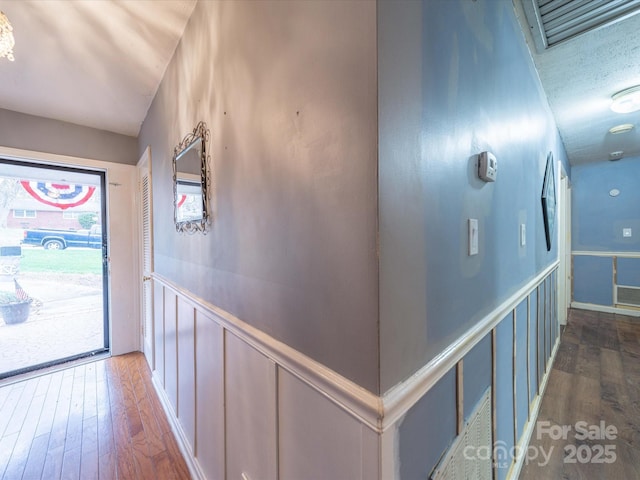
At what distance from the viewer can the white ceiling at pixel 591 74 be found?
1.50 m

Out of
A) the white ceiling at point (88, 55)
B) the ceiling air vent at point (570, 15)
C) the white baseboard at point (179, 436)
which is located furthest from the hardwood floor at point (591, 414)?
the white ceiling at point (88, 55)

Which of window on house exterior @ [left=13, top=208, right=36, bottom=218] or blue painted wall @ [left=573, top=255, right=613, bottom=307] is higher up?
window on house exterior @ [left=13, top=208, right=36, bottom=218]

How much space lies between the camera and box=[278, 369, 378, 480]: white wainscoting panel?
1.85ft

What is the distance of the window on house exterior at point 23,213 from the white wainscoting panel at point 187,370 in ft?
6.88

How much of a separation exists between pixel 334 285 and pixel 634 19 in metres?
2.15

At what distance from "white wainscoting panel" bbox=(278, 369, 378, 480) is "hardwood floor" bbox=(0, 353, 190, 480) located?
1.08m

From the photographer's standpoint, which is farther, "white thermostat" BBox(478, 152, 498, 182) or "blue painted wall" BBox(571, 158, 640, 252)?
"blue painted wall" BBox(571, 158, 640, 252)

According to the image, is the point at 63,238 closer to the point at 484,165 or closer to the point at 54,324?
the point at 54,324

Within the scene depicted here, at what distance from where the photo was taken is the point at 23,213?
2.38 metres

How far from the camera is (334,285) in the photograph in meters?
0.59

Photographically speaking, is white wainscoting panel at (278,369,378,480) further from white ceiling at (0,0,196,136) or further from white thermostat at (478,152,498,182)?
white ceiling at (0,0,196,136)

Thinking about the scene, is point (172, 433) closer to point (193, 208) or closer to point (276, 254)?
point (193, 208)

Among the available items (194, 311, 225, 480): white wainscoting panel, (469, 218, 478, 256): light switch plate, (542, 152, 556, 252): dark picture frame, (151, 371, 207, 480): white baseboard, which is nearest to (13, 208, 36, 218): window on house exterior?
(151, 371, 207, 480): white baseboard

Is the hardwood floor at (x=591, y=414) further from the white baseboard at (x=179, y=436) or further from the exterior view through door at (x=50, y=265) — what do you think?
the exterior view through door at (x=50, y=265)
